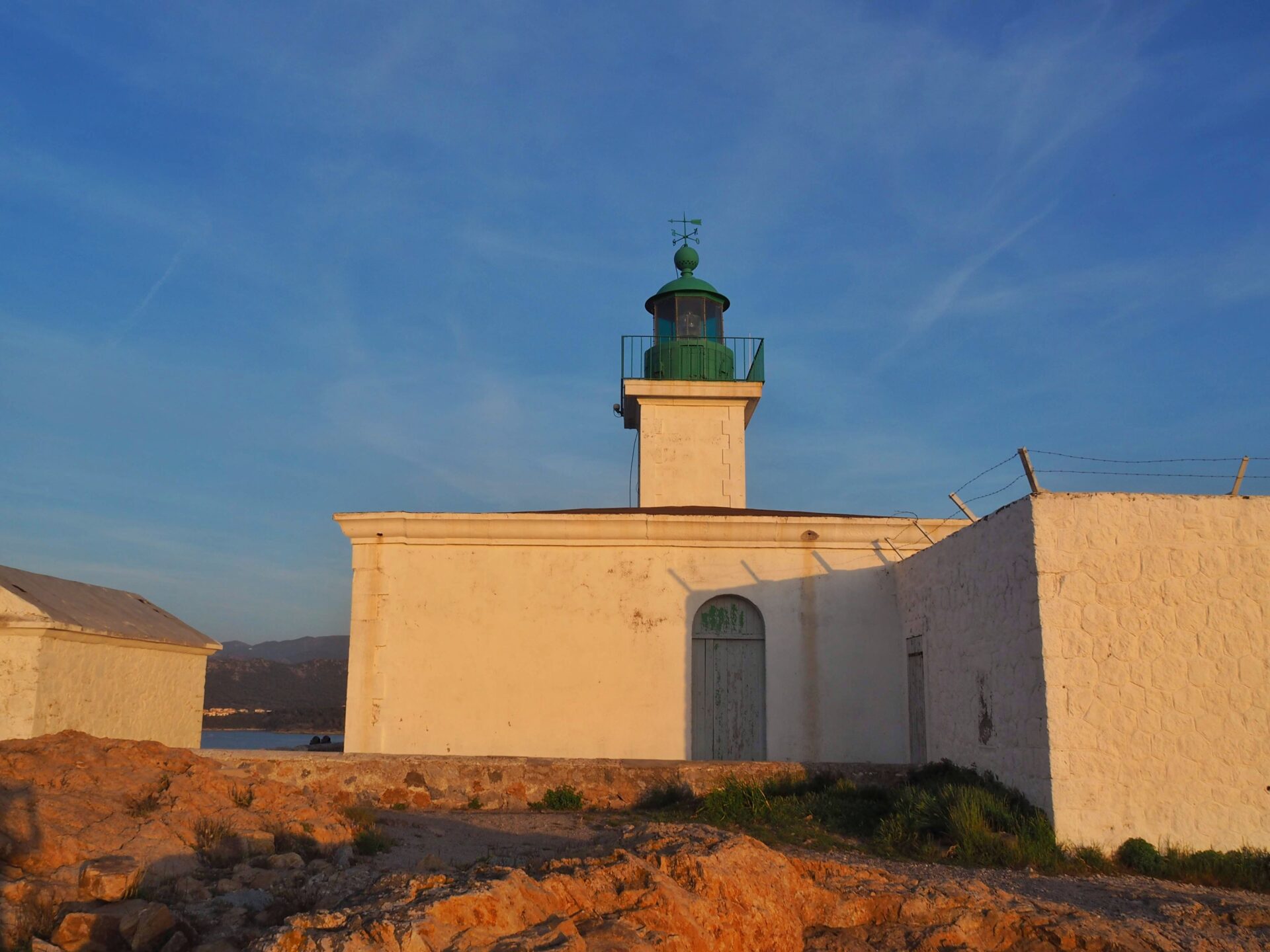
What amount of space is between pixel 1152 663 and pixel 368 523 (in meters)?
8.29

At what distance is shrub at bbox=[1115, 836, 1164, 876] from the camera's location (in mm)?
Result: 7059

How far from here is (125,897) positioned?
16.8ft

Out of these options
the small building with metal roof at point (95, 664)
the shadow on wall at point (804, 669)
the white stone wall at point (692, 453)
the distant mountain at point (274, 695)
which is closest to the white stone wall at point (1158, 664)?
the shadow on wall at point (804, 669)

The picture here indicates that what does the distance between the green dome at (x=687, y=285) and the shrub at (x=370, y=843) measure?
42.9ft

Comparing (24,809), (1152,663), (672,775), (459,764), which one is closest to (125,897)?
(24,809)

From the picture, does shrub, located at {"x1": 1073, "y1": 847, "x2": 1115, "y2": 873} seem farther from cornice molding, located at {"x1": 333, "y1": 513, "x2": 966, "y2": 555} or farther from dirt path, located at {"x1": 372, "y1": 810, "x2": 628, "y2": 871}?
cornice molding, located at {"x1": 333, "y1": 513, "x2": 966, "y2": 555}

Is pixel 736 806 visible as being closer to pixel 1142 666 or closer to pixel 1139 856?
pixel 1139 856

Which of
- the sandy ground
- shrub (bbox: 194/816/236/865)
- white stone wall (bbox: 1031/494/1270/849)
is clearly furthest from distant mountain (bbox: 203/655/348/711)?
white stone wall (bbox: 1031/494/1270/849)

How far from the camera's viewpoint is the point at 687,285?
723 inches

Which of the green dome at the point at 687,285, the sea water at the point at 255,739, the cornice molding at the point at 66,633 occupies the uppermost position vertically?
the green dome at the point at 687,285

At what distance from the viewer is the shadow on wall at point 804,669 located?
36.8ft

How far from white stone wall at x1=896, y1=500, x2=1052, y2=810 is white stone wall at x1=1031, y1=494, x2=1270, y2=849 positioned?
18cm

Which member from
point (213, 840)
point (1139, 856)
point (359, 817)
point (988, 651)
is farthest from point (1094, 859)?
point (213, 840)

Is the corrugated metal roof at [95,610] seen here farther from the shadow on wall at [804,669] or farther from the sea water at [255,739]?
the sea water at [255,739]
